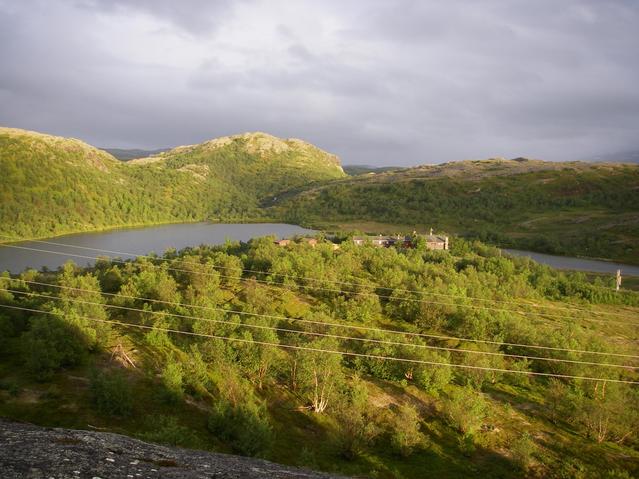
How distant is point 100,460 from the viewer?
32.7 ft

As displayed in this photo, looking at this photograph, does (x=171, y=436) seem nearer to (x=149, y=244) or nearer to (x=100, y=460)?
(x=100, y=460)

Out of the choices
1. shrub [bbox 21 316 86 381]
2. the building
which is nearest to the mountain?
the building

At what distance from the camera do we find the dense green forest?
22.1 metres

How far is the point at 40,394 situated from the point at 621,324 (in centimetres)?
5687

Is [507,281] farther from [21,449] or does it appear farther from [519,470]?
[21,449]

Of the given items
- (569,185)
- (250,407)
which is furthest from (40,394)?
(569,185)

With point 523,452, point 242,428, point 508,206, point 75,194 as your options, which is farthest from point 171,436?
point 75,194

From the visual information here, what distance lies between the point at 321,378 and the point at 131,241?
10137 cm

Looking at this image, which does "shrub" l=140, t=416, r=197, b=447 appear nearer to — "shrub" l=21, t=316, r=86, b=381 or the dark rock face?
the dark rock face

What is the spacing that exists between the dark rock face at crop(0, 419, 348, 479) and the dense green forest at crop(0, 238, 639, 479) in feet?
17.2

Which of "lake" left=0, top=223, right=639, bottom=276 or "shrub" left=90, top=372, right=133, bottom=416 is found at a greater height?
"lake" left=0, top=223, right=639, bottom=276

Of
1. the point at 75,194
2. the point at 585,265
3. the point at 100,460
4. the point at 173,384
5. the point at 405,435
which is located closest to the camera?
the point at 100,460

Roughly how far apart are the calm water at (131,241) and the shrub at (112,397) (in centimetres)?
5676

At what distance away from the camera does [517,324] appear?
3938 cm
